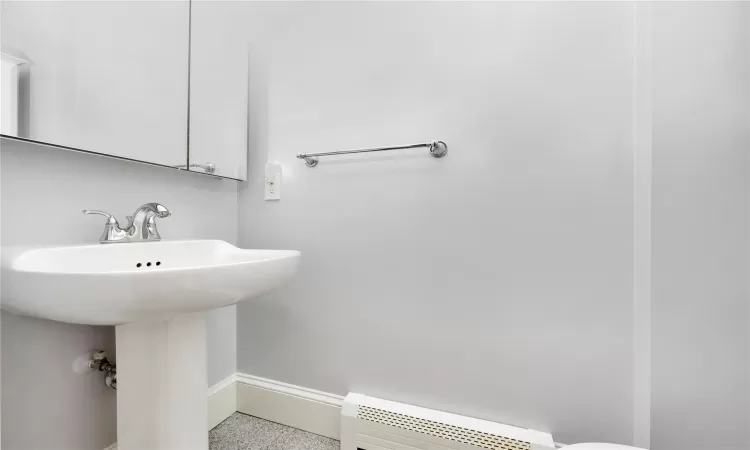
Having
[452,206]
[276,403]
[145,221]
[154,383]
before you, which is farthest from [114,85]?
[276,403]

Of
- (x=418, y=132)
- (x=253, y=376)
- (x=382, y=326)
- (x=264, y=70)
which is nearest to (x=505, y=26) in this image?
(x=418, y=132)

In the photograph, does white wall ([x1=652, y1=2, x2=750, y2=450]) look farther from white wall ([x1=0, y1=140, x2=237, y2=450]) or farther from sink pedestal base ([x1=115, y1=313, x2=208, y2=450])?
white wall ([x1=0, y1=140, x2=237, y2=450])

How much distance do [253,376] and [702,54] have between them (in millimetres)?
1753

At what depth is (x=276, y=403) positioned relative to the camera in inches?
48.4

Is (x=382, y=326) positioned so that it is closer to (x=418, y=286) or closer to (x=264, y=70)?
(x=418, y=286)

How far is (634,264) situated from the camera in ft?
2.83

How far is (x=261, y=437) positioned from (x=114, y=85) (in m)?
1.20

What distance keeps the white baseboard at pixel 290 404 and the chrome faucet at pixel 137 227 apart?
71 cm

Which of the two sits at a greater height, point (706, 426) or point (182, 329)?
point (182, 329)

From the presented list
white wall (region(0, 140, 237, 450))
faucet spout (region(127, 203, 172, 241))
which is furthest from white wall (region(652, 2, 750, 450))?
white wall (region(0, 140, 237, 450))

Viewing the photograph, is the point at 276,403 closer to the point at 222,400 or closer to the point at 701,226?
the point at 222,400

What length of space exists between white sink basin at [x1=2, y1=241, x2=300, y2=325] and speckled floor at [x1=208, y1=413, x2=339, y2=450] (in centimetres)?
72

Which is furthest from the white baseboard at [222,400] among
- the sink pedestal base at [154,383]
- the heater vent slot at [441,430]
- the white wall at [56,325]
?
the heater vent slot at [441,430]

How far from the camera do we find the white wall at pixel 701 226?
31.6 inches
